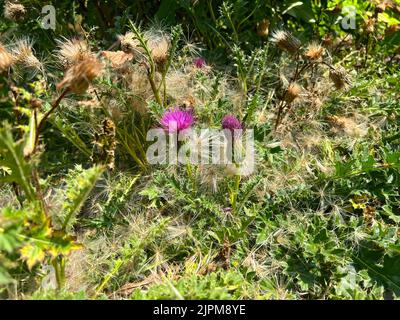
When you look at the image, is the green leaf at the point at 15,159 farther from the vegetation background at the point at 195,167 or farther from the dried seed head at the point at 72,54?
the dried seed head at the point at 72,54

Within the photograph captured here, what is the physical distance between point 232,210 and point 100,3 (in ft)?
4.04

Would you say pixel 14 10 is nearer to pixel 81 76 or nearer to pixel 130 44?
pixel 130 44

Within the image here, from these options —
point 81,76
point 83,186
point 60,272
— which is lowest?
point 60,272

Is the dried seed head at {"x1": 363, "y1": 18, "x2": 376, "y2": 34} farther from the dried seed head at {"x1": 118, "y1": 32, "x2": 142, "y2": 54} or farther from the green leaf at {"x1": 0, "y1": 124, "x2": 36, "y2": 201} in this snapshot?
the green leaf at {"x1": 0, "y1": 124, "x2": 36, "y2": 201}

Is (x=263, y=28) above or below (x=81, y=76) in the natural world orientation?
above

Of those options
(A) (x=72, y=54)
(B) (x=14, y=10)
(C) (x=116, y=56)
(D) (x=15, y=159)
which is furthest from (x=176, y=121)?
(B) (x=14, y=10)

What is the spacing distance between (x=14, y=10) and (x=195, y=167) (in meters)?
0.96

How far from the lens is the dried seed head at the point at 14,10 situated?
2.07 metres

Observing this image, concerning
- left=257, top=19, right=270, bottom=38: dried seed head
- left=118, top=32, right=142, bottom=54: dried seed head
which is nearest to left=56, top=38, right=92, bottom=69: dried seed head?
left=118, top=32, right=142, bottom=54: dried seed head

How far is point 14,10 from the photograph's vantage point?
6.79 ft

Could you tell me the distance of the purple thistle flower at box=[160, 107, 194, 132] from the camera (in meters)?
1.88
